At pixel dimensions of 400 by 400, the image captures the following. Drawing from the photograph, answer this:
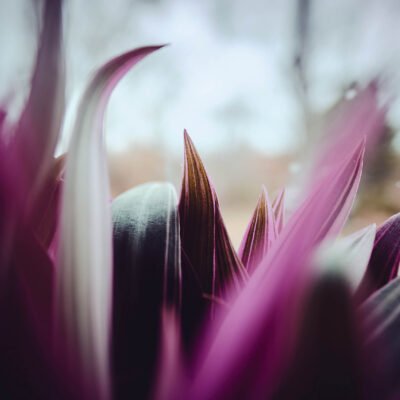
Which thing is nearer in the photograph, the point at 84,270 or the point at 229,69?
the point at 84,270

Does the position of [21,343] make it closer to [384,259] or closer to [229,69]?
[384,259]

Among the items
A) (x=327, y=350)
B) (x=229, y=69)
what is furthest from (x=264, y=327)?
(x=229, y=69)

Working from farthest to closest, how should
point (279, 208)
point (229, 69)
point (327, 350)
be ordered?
point (229, 69), point (279, 208), point (327, 350)

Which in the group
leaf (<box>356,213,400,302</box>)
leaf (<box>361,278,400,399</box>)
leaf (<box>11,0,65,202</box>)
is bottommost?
Answer: leaf (<box>361,278,400,399</box>)

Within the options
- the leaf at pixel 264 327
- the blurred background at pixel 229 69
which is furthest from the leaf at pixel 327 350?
the blurred background at pixel 229 69

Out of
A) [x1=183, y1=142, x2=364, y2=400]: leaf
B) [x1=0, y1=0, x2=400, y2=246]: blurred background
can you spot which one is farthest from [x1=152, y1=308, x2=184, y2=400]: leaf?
[x1=0, y1=0, x2=400, y2=246]: blurred background

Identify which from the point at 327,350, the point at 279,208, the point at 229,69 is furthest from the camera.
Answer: the point at 229,69

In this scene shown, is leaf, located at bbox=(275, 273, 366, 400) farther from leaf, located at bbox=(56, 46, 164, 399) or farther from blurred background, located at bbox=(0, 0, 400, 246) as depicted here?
blurred background, located at bbox=(0, 0, 400, 246)
